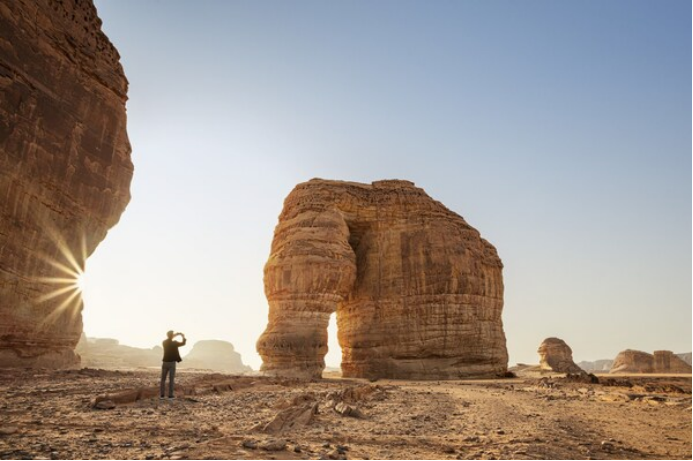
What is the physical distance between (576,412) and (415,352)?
1894cm

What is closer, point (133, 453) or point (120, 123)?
point (133, 453)

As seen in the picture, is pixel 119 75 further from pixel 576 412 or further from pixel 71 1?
pixel 576 412

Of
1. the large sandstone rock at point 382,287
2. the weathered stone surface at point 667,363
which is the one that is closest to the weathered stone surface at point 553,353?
the weathered stone surface at point 667,363

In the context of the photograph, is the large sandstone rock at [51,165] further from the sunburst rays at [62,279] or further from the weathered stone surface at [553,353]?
the weathered stone surface at [553,353]

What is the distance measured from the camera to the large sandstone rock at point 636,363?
51500mm

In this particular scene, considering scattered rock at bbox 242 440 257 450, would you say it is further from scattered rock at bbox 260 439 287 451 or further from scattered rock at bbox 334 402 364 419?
scattered rock at bbox 334 402 364 419

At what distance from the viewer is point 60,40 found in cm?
1912

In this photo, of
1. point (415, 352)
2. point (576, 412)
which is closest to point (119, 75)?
point (415, 352)

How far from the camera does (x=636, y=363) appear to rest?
5197 centimetres

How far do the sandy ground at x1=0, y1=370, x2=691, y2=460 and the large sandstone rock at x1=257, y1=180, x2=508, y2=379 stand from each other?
578 inches

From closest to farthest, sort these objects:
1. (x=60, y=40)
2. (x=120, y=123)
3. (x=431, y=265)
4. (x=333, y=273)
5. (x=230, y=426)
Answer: (x=230, y=426)
(x=60, y=40)
(x=120, y=123)
(x=333, y=273)
(x=431, y=265)

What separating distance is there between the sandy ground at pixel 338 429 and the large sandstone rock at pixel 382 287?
14672 millimetres

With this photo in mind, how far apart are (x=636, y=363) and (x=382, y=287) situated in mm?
41725

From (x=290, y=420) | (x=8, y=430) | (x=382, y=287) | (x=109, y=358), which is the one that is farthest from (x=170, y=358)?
(x=109, y=358)
